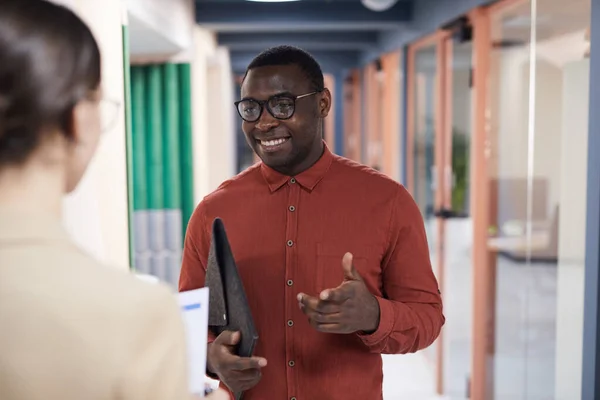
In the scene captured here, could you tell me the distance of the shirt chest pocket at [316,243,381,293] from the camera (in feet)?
4.69

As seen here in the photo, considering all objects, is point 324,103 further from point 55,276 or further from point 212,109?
point 212,109

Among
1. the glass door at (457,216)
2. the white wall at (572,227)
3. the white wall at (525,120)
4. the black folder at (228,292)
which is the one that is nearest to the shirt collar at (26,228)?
the black folder at (228,292)

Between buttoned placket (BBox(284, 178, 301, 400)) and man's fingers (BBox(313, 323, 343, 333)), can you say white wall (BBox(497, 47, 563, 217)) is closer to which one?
buttoned placket (BBox(284, 178, 301, 400))

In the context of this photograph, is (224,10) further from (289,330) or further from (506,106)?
(289,330)

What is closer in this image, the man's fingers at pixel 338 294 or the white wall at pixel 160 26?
→ the man's fingers at pixel 338 294

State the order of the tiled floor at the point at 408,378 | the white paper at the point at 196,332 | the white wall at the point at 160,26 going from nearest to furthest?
the white paper at the point at 196,332 → the white wall at the point at 160,26 → the tiled floor at the point at 408,378

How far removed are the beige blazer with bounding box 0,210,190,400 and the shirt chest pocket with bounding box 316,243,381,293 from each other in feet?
2.65

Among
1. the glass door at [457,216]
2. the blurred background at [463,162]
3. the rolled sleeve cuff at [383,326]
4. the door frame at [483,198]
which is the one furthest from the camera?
the glass door at [457,216]

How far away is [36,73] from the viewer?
631 millimetres

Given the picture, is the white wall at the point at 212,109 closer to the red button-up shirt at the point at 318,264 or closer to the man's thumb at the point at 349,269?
the red button-up shirt at the point at 318,264

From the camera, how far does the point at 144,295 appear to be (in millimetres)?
637

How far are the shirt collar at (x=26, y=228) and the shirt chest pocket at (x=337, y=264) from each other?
2.74ft

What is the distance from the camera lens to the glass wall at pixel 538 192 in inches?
94.3

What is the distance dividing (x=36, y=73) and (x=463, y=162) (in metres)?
3.48
